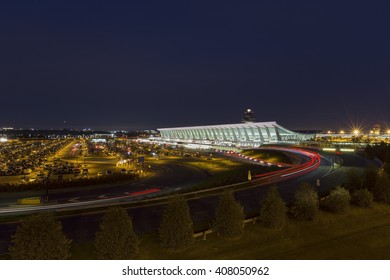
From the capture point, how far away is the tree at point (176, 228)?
1300 cm

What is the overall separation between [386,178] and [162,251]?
62.9ft

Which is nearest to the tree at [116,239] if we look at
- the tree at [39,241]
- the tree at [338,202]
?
the tree at [39,241]

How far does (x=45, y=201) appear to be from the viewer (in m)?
29.9

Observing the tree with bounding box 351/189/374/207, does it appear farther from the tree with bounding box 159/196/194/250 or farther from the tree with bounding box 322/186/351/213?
the tree with bounding box 159/196/194/250

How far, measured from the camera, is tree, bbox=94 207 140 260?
11750mm

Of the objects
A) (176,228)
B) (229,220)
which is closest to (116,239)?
(176,228)

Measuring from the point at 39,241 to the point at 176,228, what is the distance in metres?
5.64

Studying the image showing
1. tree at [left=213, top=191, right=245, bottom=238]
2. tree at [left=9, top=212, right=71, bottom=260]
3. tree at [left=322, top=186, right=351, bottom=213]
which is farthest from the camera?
tree at [left=322, top=186, right=351, bottom=213]

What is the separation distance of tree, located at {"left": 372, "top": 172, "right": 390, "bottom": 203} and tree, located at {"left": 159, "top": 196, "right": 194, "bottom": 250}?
16.6 m

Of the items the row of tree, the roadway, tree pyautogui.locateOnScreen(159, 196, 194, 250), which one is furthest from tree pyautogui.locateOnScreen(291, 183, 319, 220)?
tree pyautogui.locateOnScreen(159, 196, 194, 250)

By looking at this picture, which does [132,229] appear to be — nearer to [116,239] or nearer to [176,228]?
[116,239]

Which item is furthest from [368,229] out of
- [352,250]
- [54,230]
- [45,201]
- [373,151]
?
[373,151]

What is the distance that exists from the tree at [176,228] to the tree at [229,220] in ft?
6.71

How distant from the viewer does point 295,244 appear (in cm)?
1435
